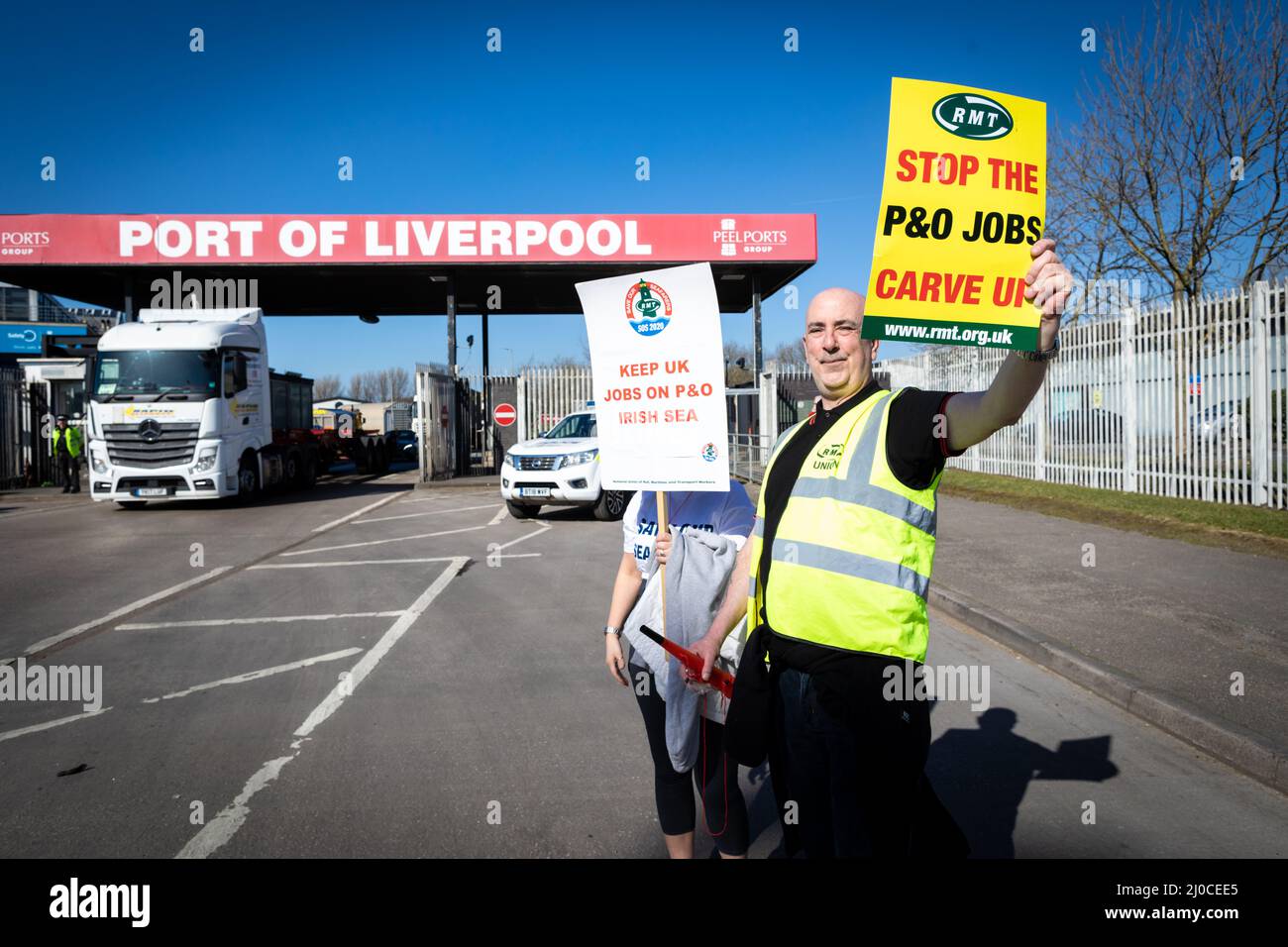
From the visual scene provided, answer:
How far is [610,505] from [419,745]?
32.2 feet

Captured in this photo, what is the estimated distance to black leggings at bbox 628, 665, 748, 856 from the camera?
2.96m

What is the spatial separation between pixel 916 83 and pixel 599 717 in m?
3.70

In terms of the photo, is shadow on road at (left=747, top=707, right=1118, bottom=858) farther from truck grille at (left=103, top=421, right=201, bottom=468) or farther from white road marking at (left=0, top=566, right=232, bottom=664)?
truck grille at (left=103, top=421, right=201, bottom=468)

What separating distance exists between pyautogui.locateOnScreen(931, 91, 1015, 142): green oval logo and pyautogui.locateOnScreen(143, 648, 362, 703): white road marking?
5.37 m

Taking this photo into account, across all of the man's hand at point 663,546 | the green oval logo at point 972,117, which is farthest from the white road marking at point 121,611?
the green oval logo at point 972,117

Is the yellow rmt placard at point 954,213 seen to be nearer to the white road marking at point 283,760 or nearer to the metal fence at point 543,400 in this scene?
the white road marking at point 283,760

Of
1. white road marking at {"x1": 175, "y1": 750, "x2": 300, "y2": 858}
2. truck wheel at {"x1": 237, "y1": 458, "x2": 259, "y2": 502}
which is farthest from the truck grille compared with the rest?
white road marking at {"x1": 175, "y1": 750, "x2": 300, "y2": 858}

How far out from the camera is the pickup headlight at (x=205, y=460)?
1650 centimetres

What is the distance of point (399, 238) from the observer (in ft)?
71.5

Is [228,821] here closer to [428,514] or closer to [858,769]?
[858,769]

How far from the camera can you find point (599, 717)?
4.97 m

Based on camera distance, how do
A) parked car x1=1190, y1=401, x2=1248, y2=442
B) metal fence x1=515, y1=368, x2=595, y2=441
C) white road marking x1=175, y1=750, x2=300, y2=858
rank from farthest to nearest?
metal fence x1=515, y1=368, x2=595, y2=441 → parked car x1=1190, y1=401, x2=1248, y2=442 → white road marking x1=175, y1=750, x2=300, y2=858

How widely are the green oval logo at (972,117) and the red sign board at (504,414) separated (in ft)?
74.1

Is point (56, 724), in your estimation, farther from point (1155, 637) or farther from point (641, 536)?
point (1155, 637)
